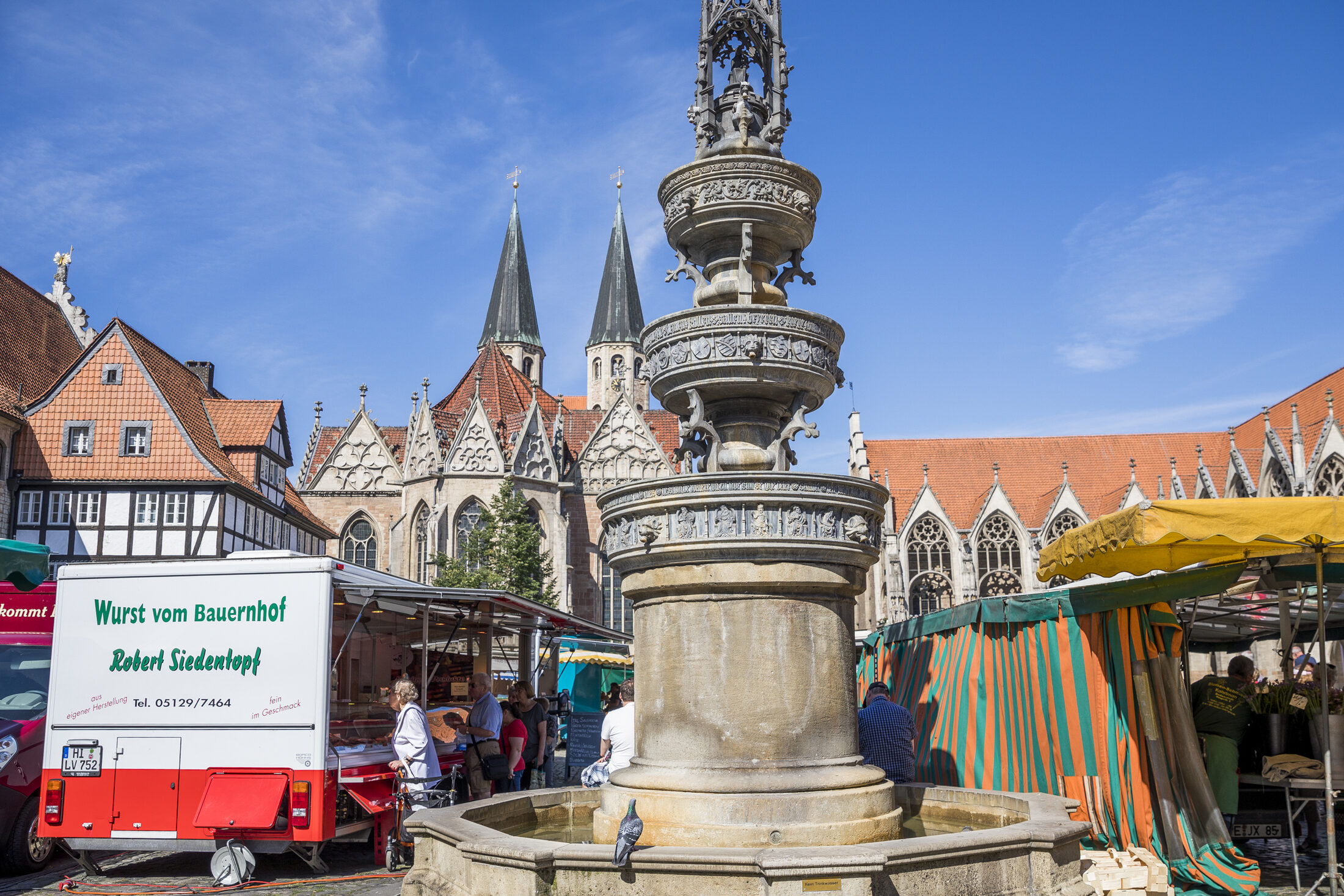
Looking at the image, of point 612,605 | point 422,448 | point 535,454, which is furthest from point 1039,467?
point 422,448

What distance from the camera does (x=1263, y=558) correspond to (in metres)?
7.20

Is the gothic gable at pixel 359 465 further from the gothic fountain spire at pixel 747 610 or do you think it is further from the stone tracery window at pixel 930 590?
the gothic fountain spire at pixel 747 610

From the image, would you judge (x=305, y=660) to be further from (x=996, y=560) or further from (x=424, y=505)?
(x=996, y=560)

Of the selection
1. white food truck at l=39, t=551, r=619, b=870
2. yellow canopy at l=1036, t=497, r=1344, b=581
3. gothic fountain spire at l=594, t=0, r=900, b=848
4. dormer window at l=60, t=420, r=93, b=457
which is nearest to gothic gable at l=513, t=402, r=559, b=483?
dormer window at l=60, t=420, r=93, b=457

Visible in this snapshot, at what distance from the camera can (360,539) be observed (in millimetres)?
43781

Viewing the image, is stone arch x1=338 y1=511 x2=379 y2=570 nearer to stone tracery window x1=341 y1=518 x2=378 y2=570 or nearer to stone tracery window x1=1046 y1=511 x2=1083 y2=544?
stone tracery window x1=341 y1=518 x2=378 y2=570

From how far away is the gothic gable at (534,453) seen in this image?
42406 millimetres

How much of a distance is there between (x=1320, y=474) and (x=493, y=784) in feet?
106

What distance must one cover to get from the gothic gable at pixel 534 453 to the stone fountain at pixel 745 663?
3556 centimetres

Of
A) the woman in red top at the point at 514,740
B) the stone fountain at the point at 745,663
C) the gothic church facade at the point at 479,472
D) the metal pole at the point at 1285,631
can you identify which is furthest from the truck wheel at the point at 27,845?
the gothic church facade at the point at 479,472

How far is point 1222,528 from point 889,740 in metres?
2.78

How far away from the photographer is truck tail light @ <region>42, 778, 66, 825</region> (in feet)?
29.0

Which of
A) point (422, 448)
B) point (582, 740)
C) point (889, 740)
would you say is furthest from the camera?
point (422, 448)

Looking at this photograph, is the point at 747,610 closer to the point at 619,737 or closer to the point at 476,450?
the point at 619,737
